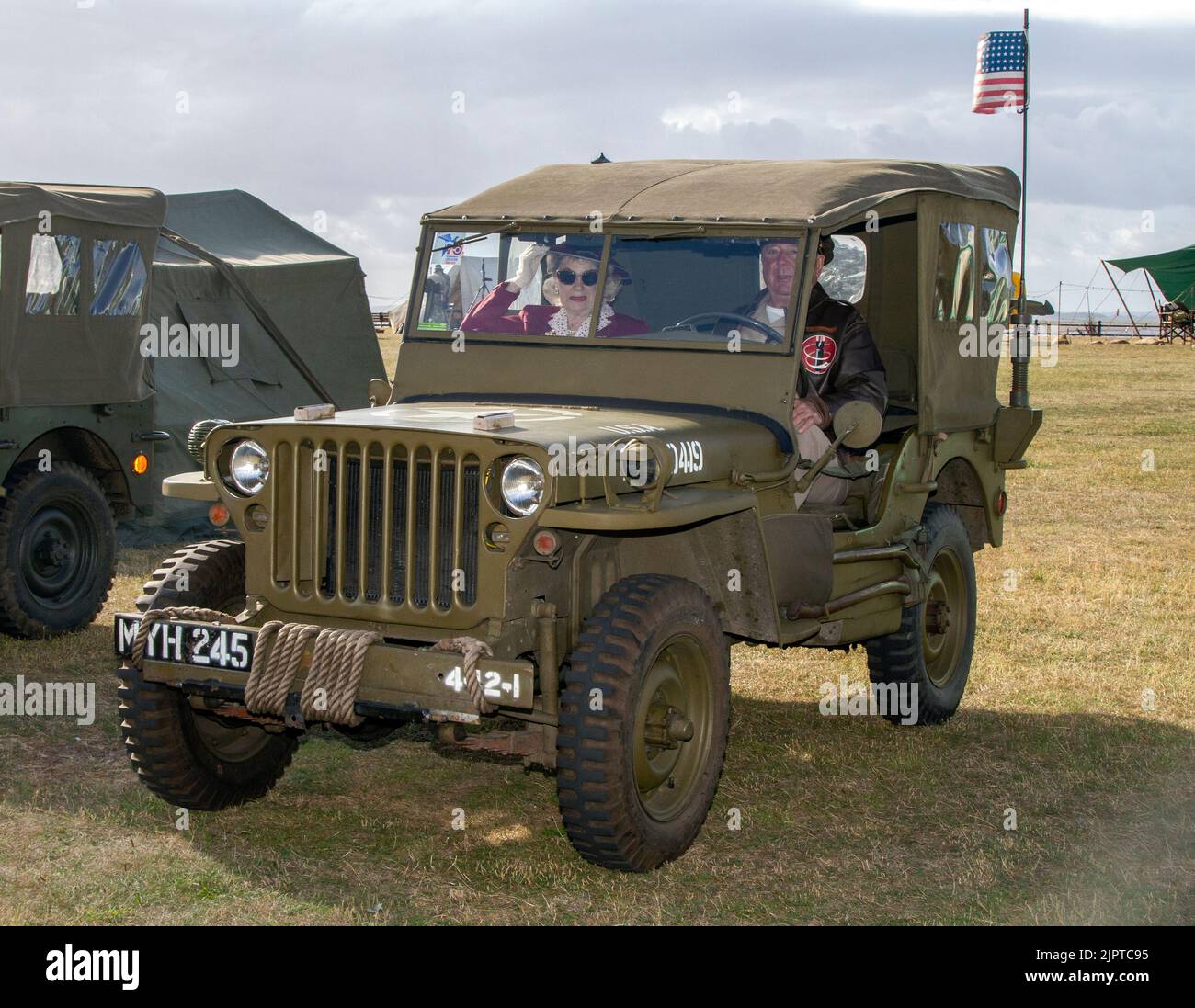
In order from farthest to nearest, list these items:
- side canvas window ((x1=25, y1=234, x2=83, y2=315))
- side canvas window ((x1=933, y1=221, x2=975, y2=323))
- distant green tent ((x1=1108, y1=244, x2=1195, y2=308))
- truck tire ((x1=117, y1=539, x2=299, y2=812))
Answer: distant green tent ((x1=1108, y1=244, x2=1195, y2=308)), side canvas window ((x1=25, y1=234, x2=83, y2=315)), side canvas window ((x1=933, y1=221, x2=975, y2=323)), truck tire ((x1=117, y1=539, x2=299, y2=812))

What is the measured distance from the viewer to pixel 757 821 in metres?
5.69

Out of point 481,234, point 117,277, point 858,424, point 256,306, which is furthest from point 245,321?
point 858,424

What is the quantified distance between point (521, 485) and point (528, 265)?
69.7 inches

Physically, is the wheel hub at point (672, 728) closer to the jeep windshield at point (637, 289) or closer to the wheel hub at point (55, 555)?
the jeep windshield at point (637, 289)

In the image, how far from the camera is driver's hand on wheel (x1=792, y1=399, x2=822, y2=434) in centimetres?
611

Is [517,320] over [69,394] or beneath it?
over

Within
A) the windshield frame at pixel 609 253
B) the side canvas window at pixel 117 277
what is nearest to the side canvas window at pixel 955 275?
the windshield frame at pixel 609 253

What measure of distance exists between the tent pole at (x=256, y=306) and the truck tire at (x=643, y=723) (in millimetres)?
7443

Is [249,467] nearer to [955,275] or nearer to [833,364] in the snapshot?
[833,364]

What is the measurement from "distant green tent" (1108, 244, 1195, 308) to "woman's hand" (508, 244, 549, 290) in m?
38.5

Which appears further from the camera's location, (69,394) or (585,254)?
(69,394)

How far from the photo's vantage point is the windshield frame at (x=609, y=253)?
19.1 feet

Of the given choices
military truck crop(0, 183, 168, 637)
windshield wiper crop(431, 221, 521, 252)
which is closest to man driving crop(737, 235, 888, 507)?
windshield wiper crop(431, 221, 521, 252)

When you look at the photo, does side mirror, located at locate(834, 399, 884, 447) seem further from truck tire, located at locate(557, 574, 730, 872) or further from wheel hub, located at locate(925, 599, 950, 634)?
wheel hub, located at locate(925, 599, 950, 634)
